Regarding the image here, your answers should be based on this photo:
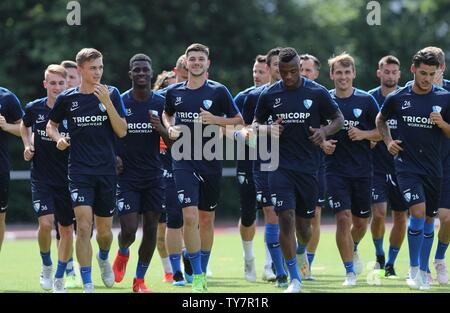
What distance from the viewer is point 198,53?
12.6 metres

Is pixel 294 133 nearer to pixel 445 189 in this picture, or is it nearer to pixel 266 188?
pixel 266 188

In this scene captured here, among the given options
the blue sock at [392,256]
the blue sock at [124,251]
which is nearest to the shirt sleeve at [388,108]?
the blue sock at [392,256]

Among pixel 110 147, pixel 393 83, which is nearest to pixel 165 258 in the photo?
pixel 110 147

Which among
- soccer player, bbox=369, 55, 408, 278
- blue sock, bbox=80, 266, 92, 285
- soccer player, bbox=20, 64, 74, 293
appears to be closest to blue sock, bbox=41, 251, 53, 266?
soccer player, bbox=20, 64, 74, 293

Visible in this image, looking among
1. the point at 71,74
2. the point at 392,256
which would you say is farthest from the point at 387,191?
the point at 71,74

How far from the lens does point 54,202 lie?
42.3 feet

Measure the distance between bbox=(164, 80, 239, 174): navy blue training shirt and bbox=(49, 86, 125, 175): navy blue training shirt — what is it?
1.10 meters

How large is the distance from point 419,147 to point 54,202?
4365 millimetres

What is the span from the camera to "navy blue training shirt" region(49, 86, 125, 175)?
462 inches

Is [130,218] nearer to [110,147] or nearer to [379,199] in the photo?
[110,147]

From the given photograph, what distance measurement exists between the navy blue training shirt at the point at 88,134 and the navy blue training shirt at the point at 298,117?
191cm

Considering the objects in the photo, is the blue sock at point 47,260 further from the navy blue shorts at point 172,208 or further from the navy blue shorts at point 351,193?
the navy blue shorts at point 351,193

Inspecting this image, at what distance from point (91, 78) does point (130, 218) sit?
191cm

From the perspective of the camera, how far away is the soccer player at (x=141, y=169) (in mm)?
12766
